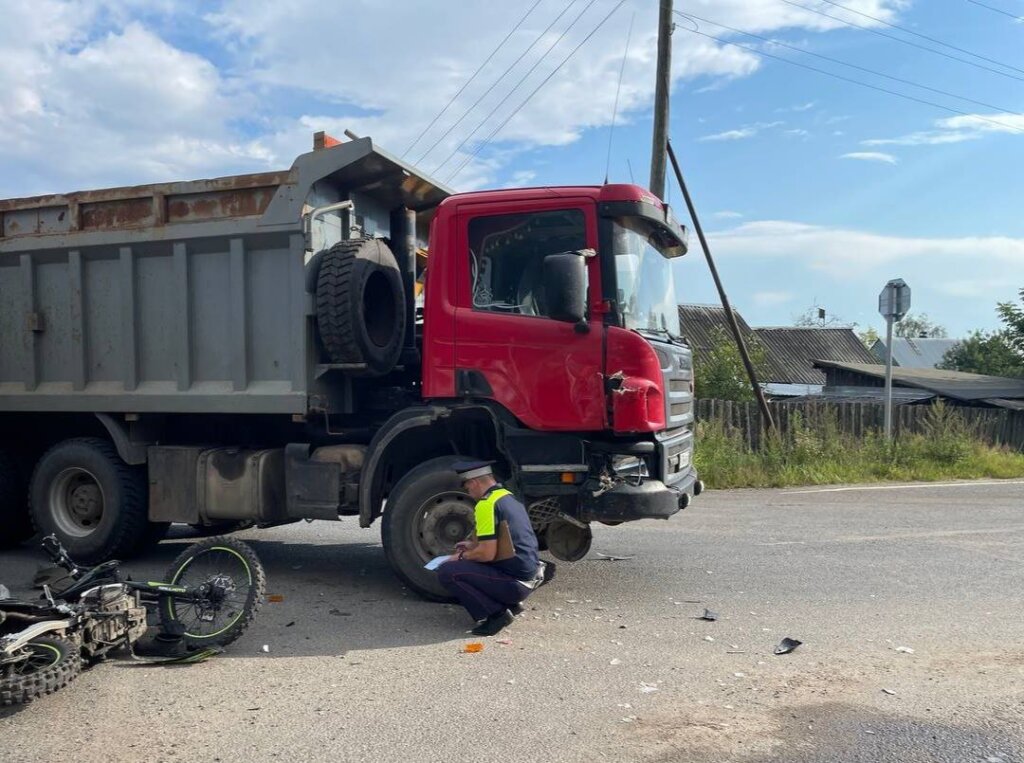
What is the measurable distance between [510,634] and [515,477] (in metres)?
1.08

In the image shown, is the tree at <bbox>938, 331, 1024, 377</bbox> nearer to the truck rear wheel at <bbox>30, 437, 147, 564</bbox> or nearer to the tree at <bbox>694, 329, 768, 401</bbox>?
the tree at <bbox>694, 329, 768, 401</bbox>

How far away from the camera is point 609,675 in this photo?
15.2 ft

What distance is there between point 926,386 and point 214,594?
22421mm

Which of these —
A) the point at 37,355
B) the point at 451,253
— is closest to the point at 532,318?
the point at 451,253

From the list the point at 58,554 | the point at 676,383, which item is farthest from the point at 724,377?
the point at 58,554

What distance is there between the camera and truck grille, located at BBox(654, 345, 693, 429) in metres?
6.02

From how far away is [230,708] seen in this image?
167 inches

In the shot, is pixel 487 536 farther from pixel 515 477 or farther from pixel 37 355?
pixel 37 355

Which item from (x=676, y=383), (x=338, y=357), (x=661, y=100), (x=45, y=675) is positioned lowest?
(x=45, y=675)

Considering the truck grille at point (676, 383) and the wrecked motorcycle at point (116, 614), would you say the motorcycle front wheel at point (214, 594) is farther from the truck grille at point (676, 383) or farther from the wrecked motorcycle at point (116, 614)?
the truck grille at point (676, 383)

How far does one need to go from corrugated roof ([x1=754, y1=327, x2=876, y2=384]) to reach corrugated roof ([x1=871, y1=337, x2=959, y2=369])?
1157 cm

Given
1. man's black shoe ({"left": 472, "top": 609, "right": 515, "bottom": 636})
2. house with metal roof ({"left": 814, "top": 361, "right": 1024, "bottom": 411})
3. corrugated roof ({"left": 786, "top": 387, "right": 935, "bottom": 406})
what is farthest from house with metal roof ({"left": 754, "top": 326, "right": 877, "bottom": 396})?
man's black shoe ({"left": 472, "top": 609, "right": 515, "bottom": 636})

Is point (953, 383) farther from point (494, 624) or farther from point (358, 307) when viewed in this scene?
point (494, 624)

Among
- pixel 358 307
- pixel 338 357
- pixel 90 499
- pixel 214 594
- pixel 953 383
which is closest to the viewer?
pixel 214 594
